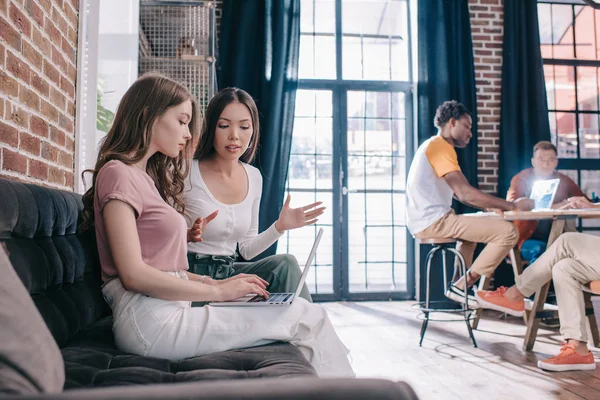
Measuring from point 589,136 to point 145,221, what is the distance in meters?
5.08

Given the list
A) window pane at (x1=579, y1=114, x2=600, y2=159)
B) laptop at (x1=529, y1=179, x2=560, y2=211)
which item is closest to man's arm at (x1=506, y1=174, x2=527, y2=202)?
laptop at (x1=529, y1=179, x2=560, y2=211)

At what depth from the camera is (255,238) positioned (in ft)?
7.00

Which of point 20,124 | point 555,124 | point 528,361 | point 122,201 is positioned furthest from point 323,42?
point 122,201

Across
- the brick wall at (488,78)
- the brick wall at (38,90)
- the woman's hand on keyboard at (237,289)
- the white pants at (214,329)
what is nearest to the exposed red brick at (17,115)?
the brick wall at (38,90)

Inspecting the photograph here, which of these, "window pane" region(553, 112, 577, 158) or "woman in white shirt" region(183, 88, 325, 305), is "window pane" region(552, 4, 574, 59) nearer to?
"window pane" region(553, 112, 577, 158)

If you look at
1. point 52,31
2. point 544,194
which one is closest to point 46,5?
point 52,31

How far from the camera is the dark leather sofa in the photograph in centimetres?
110

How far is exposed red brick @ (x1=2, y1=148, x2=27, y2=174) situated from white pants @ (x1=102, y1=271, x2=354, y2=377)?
626 millimetres

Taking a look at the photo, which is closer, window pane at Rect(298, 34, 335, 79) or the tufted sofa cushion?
the tufted sofa cushion

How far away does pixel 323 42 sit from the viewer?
5.33 metres

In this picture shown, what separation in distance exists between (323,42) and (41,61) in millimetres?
3671

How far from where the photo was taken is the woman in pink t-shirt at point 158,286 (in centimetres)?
126

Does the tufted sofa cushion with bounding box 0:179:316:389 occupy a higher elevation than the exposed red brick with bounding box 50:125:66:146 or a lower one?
lower

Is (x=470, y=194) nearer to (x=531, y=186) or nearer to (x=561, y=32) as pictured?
(x=531, y=186)
